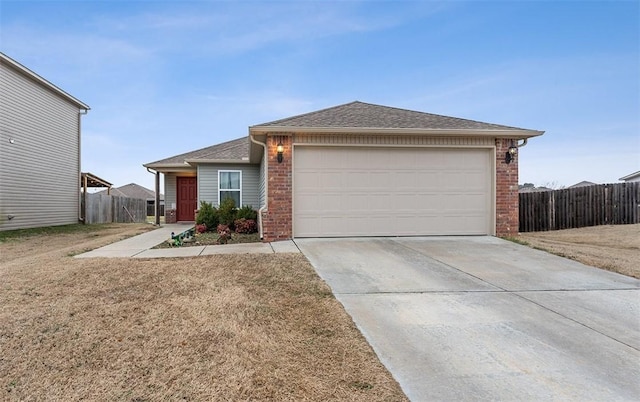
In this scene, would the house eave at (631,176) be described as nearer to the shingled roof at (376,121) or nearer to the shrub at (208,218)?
the shingled roof at (376,121)

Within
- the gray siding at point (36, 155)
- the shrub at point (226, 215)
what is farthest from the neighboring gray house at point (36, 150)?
the shrub at point (226, 215)

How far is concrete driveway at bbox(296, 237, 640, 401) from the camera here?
2455mm

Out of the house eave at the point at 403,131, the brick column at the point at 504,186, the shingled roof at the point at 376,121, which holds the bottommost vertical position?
the brick column at the point at 504,186

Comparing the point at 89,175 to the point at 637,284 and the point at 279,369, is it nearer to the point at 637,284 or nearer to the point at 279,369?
the point at 279,369

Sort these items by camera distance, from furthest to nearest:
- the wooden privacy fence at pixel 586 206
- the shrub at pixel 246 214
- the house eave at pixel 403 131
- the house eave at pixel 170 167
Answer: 1. the house eave at pixel 170 167
2. the wooden privacy fence at pixel 586 206
3. the shrub at pixel 246 214
4. the house eave at pixel 403 131

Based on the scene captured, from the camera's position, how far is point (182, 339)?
309 centimetres

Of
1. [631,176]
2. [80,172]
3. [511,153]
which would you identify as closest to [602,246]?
[511,153]

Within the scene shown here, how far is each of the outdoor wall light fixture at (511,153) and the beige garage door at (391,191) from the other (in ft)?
1.31

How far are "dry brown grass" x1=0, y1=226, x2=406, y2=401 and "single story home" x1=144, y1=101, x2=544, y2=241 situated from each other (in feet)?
10.5

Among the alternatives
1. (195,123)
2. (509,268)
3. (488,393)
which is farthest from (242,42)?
(488,393)

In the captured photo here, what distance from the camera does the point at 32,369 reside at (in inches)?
104

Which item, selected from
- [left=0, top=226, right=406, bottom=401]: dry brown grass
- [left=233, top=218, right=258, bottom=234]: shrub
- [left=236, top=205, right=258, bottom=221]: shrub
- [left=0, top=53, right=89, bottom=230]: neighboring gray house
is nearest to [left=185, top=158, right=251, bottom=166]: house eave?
[left=236, top=205, right=258, bottom=221]: shrub

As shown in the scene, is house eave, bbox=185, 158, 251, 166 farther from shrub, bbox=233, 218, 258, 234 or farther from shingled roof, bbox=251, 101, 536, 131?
shingled roof, bbox=251, 101, 536, 131

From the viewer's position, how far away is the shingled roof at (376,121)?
8266 millimetres
